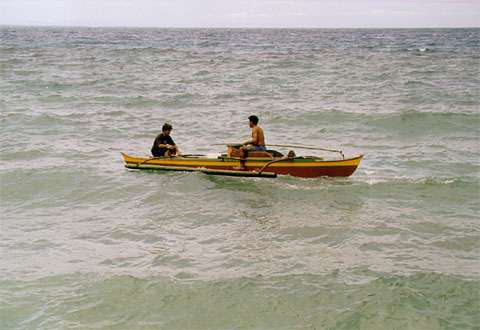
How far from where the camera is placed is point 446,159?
1596 cm

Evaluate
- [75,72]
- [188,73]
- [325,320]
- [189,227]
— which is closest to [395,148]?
[189,227]

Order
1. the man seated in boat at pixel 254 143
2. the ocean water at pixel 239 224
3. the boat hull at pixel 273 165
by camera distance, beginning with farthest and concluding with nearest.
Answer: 1. the man seated in boat at pixel 254 143
2. the boat hull at pixel 273 165
3. the ocean water at pixel 239 224

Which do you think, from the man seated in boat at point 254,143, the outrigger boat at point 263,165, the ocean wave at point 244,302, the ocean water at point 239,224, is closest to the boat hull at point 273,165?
the outrigger boat at point 263,165

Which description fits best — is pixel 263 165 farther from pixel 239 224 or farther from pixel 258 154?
pixel 239 224

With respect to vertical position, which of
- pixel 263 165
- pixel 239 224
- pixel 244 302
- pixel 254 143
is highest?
pixel 254 143

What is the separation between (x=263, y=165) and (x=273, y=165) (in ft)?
0.95

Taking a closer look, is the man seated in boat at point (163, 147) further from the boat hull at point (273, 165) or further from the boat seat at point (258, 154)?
the boat seat at point (258, 154)

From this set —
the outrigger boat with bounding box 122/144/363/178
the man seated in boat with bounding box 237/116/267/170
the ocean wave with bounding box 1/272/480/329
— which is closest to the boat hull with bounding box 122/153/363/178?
the outrigger boat with bounding box 122/144/363/178

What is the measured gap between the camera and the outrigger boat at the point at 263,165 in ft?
43.3

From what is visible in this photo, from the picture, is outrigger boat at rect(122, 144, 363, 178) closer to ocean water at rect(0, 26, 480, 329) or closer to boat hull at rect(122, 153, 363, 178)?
boat hull at rect(122, 153, 363, 178)

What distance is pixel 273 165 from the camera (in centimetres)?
1355

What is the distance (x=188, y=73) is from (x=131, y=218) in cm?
2990

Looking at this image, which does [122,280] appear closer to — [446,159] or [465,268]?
[465,268]

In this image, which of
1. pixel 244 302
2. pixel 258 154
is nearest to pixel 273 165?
pixel 258 154
